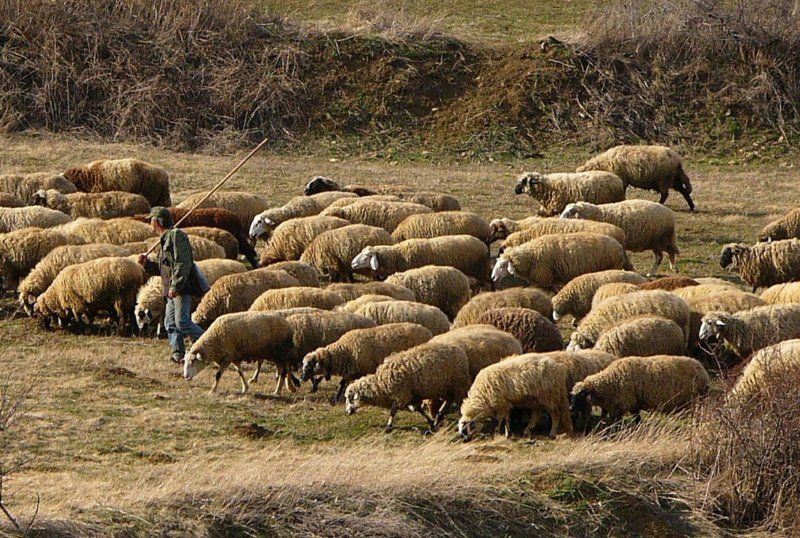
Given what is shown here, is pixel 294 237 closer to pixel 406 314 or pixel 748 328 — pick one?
pixel 406 314

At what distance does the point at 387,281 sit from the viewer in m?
16.3

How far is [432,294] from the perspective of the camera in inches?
637

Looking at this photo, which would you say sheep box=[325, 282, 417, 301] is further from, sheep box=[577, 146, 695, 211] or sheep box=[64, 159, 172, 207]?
sheep box=[577, 146, 695, 211]

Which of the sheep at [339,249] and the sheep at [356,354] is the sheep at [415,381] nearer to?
the sheep at [356,354]

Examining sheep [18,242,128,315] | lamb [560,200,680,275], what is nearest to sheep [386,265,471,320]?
sheep [18,242,128,315]

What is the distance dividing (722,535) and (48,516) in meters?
5.31

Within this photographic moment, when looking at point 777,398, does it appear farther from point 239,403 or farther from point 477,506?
point 239,403

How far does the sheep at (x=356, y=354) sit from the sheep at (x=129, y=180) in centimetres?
1073

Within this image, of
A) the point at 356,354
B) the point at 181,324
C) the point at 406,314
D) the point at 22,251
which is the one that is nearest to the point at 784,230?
the point at 406,314

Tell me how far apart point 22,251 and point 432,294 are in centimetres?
578

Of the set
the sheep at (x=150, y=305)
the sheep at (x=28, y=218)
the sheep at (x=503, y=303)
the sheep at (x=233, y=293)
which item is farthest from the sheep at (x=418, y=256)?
the sheep at (x=28, y=218)

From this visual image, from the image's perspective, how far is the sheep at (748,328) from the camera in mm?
14031

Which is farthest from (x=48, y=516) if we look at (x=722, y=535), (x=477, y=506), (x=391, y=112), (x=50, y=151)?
(x=391, y=112)

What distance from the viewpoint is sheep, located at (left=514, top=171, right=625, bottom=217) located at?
2216 cm
